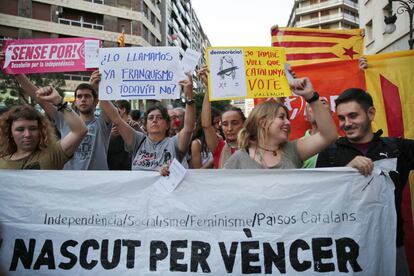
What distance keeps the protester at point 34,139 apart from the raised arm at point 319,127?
5.46 ft

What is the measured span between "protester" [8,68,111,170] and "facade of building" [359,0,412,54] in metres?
11.4

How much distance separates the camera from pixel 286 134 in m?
2.39

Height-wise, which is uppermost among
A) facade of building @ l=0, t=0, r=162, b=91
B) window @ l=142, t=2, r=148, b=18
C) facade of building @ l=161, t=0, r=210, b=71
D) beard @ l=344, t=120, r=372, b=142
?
facade of building @ l=161, t=0, r=210, b=71

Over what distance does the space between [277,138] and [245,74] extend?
3.45ft

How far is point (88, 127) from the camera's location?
11.1 ft

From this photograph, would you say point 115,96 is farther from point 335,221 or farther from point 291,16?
point 291,16

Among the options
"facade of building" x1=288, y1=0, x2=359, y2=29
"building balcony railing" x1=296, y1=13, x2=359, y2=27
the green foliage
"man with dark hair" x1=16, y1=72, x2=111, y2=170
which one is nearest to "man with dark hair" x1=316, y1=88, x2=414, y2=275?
"man with dark hair" x1=16, y1=72, x2=111, y2=170

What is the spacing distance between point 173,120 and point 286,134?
263 centimetres

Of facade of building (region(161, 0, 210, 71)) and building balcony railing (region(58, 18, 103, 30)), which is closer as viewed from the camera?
building balcony railing (region(58, 18, 103, 30))

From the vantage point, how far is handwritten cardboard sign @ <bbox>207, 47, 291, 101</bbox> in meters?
3.17

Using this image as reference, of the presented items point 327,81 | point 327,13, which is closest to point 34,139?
point 327,81

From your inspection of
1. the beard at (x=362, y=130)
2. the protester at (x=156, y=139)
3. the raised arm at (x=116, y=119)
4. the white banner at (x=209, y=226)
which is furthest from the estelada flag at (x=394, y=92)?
the raised arm at (x=116, y=119)

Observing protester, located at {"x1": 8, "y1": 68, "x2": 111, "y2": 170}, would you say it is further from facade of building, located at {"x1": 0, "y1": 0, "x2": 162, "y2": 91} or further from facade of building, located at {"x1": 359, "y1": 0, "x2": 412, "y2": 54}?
facade of building, located at {"x1": 0, "y1": 0, "x2": 162, "y2": 91}

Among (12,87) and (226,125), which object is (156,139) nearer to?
(226,125)
